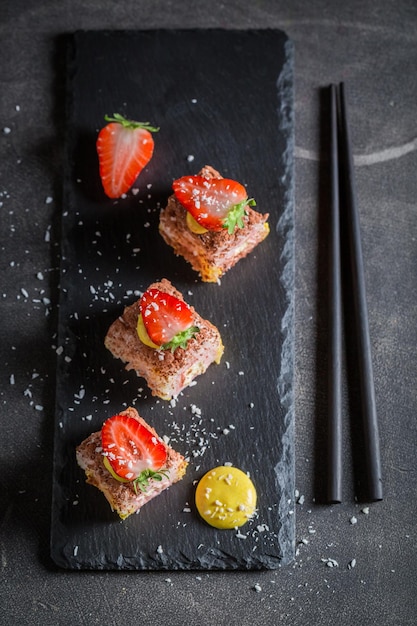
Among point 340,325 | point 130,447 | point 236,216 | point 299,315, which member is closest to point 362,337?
point 340,325

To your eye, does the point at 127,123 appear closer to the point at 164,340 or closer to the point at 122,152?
the point at 122,152

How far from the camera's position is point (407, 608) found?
12.1ft

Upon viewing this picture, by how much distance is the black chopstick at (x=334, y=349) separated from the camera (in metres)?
3.70

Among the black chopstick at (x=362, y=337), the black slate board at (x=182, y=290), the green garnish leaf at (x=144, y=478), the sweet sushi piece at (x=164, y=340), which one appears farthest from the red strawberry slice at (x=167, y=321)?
the black chopstick at (x=362, y=337)

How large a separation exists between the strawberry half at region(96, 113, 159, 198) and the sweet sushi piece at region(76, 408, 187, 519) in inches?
40.8

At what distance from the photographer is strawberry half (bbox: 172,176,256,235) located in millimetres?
3670

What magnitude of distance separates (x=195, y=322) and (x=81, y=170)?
949 millimetres

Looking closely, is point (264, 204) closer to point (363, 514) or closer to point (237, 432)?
point (237, 432)

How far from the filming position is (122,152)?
12.9ft

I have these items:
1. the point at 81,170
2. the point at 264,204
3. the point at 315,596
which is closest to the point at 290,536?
the point at 315,596

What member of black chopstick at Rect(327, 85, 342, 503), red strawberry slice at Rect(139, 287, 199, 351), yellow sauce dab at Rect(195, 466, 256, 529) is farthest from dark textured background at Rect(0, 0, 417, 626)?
red strawberry slice at Rect(139, 287, 199, 351)

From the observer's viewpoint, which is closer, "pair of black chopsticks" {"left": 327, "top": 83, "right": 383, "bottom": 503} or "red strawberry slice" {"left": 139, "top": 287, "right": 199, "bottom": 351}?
"red strawberry slice" {"left": 139, "top": 287, "right": 199, "bottom": 351}

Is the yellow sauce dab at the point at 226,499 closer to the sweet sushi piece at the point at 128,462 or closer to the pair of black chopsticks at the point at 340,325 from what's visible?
the sweet sushi piece at the point at 128,462

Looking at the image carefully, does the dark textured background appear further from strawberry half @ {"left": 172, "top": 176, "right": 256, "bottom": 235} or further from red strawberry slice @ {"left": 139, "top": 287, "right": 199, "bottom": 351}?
red strawberry slice @ {"left": 139, "top": 287, "right": 199, "bottom": 351}
